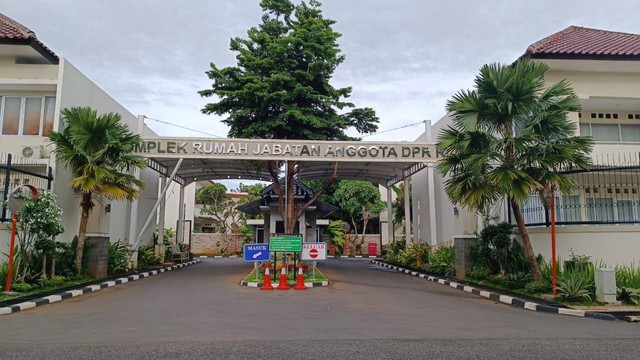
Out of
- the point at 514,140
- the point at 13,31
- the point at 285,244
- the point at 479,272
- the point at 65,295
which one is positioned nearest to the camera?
the point at 65,295

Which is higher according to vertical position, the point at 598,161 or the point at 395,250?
the point at 598,161

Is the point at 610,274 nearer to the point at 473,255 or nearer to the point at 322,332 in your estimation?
the point at 473,255

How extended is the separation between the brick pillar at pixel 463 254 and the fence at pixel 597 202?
1870 mm

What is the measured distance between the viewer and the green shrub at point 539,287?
11.5 metres

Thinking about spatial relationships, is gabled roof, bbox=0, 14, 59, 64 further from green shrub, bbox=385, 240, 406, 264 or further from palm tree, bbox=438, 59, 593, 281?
green shrub, bbox=385, 240, 406, 264

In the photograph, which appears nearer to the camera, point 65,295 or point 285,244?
point 65,295

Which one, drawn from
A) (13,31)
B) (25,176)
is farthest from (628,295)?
(13,31)

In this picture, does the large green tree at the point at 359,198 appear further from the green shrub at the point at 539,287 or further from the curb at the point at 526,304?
the green shrub at the point at 539,287

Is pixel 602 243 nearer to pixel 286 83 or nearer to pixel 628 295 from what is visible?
pixel 628 295

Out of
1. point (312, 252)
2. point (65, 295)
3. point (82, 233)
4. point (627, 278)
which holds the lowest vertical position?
point (65, 295)

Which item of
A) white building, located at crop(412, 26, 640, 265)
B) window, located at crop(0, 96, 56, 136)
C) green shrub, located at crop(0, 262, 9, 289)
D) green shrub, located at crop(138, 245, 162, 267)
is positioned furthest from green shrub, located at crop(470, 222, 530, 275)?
window, located at crop(0, 96, 56, 136)

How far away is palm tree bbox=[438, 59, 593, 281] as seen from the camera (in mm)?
11609

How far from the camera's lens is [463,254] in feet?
51.0

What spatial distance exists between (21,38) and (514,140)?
14202 mm
